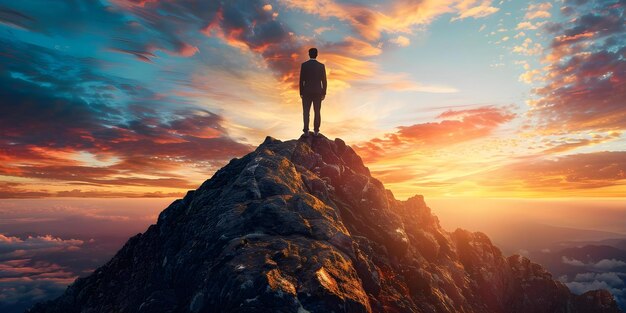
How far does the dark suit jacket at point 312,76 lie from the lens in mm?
23148

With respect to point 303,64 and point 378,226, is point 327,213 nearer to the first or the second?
point 378,226

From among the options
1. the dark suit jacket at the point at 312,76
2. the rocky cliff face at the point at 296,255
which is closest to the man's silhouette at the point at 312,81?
the dark suit jacket at the point at 312,76

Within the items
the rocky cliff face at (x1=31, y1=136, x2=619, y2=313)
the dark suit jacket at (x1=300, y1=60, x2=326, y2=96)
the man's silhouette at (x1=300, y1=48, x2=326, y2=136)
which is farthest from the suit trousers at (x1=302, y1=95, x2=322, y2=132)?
the rocky cliff face at (x1=31, y1=136, x2=619, y2=313)

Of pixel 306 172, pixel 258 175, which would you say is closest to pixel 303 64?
pixel 306 172

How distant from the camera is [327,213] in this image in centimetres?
1383

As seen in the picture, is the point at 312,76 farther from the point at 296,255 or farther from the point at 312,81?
the point at 296,255

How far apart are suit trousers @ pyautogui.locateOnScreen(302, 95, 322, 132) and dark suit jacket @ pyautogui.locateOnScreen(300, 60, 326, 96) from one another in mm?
465

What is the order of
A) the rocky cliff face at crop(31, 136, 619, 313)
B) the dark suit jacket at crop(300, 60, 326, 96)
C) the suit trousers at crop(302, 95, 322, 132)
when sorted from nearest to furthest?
the rocky cliff face at crop(31, 136, 619, 313)
the dark suit jacket at crop(300, 60, 326, 96)
the suit trousers at crop(302, 95, 322, 132)

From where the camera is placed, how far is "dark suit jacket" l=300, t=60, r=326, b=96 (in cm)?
2315

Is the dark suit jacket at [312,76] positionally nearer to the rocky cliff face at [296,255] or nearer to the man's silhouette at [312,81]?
the man's silhouette at [312,81]

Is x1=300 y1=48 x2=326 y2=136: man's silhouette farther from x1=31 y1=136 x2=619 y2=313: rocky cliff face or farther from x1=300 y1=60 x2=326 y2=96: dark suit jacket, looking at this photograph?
x1=31 y1=136 x2=619 y2=313: rocky cliff face

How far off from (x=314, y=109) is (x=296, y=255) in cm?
1644

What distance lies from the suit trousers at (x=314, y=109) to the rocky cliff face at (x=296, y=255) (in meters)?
1.29

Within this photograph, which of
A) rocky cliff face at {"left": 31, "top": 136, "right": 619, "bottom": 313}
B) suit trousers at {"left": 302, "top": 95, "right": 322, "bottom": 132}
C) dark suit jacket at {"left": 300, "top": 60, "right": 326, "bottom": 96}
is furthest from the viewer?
suit trousers at {"left": 302, "top": 95, "right": 322, "bottom": 132}
